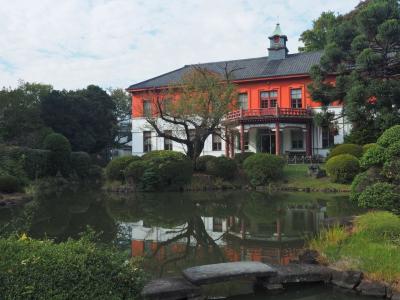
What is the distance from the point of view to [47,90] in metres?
41.1

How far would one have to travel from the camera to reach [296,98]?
3484 centimetres

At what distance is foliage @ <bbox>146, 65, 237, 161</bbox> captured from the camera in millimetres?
26062

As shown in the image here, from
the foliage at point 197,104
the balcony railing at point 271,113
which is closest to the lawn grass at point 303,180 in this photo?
the balcony railing at point 271,113

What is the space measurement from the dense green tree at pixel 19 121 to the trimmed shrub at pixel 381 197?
27.2 meters

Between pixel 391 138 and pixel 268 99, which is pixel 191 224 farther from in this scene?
pixel 268 99

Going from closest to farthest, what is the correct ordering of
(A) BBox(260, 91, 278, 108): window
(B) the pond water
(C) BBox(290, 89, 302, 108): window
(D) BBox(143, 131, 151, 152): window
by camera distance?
(B) the pond water < (C) BBox(290, 89, 302, 108): window < (A) BBox(260, 91, 278, 108): window < (D) BBox(143, 131, 151, 152): window

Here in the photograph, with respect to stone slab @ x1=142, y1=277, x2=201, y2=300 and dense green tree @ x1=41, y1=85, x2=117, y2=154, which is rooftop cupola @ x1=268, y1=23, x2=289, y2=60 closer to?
dense green tree @ x1=41, y1=85, x2=117, y2=154

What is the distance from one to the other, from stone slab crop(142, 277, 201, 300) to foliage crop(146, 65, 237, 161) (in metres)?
20.3

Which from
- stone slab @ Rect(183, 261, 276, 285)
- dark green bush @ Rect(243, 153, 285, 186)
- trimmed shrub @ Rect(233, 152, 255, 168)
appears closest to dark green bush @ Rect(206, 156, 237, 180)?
dark green bush @ Rect(243, 153, 285, 186)

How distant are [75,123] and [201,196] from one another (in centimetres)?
2196

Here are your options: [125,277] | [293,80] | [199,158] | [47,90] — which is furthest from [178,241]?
[47,90]

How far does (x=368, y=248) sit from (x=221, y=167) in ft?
61.2

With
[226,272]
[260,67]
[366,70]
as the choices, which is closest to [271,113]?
[260,67]

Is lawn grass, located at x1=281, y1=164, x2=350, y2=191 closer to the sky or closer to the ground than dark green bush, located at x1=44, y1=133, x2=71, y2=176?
closer to the ground
